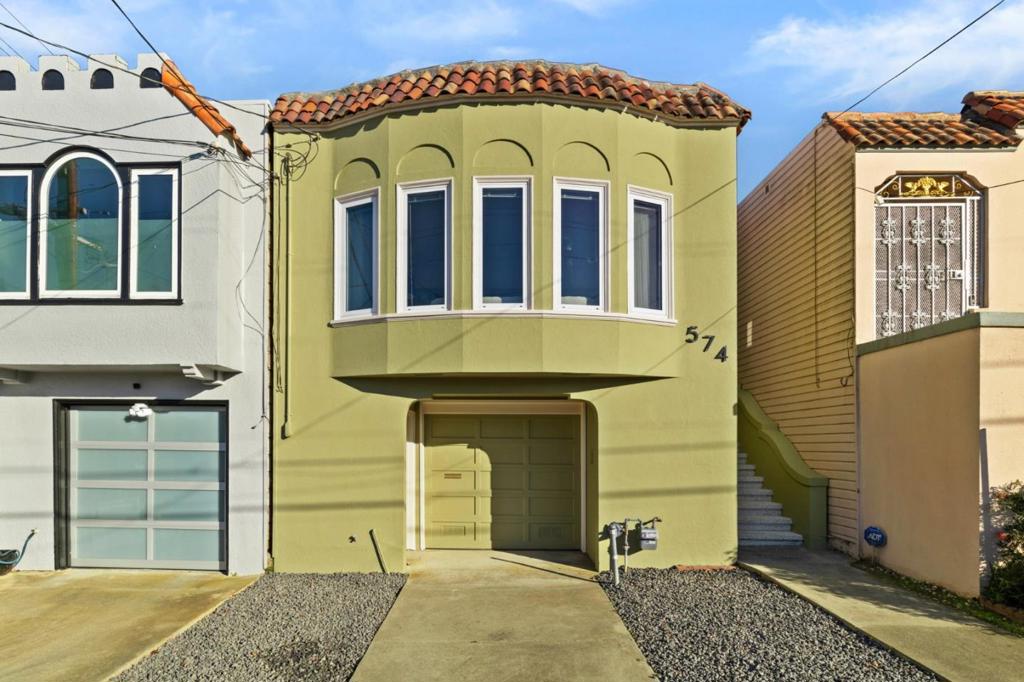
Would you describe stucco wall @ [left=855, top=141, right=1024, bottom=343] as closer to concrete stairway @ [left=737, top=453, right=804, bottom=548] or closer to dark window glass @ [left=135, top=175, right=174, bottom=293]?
concrete stairway @ [left=737, top=453, right=804, bottom=548]

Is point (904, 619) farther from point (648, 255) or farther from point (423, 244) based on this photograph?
point (423, 244)

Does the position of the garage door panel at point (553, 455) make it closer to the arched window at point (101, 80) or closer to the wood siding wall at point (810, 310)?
the wood siding wall at point (810, 310)

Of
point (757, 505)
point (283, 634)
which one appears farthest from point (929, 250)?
point (283, 634)

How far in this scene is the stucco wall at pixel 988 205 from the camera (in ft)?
29.8

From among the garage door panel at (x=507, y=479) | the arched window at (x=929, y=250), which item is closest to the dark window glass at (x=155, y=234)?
the garage door panel at (x=507, y=479)

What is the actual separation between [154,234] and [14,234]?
1681 mm

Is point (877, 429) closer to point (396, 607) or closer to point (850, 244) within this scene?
point (850, 244)

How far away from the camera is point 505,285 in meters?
8.08

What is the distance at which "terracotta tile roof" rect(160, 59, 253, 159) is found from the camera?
802 cm

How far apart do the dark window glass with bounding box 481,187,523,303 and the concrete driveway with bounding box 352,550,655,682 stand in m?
3.27

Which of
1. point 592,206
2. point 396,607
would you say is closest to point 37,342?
point 396,607

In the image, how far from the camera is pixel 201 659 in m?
5.71

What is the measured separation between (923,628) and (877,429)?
2.92 meters

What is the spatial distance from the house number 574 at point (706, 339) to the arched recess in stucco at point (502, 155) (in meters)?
2.78
